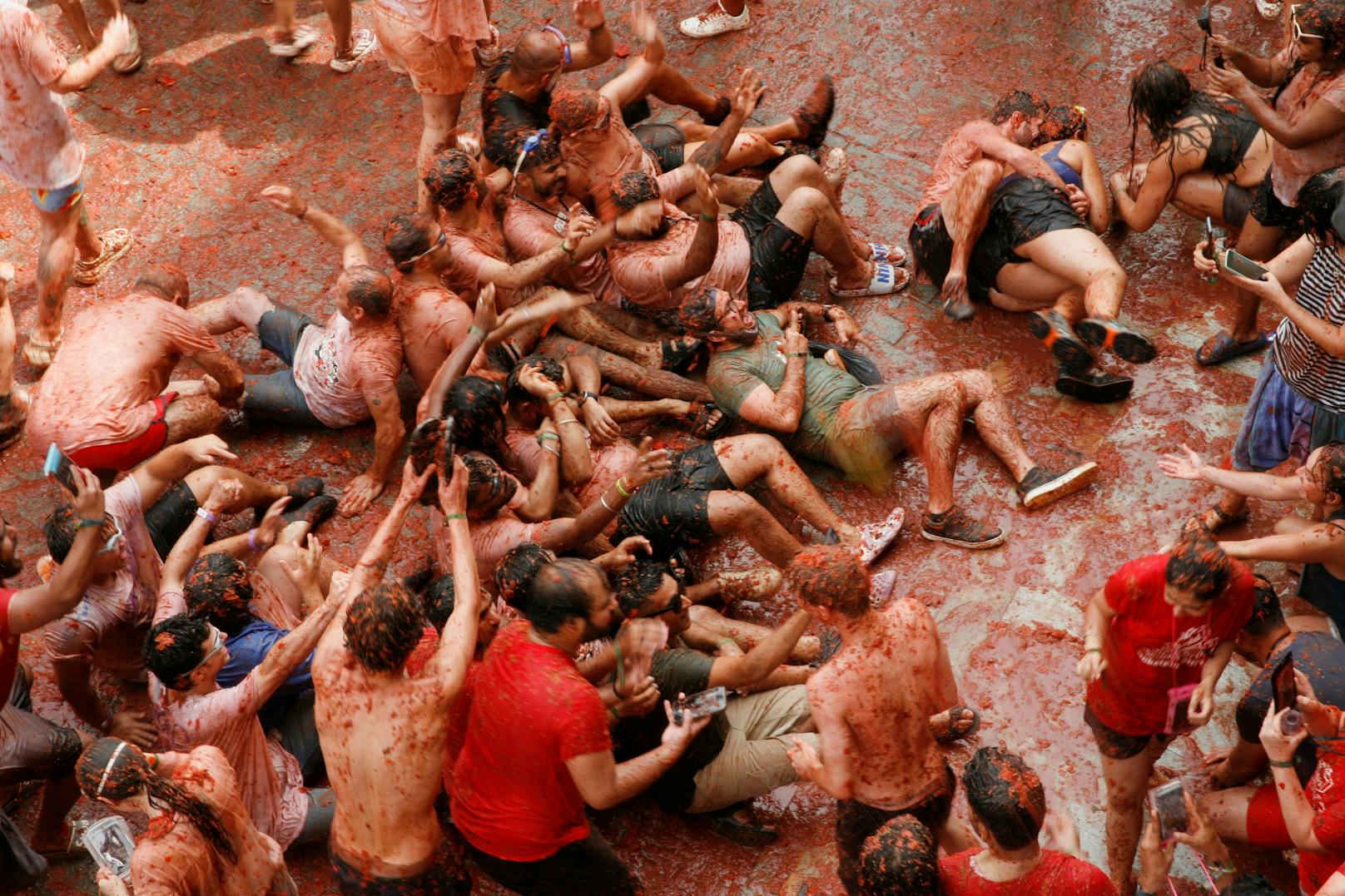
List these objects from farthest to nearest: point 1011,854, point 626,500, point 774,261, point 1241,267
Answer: point 774,261 → point 626,500 → point 1241,267 → point 1011,854

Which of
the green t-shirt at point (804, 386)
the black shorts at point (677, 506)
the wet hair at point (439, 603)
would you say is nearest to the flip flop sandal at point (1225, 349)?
the green t-shirt at point (804, 386)

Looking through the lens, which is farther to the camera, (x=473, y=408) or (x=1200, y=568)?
(x=473, y=408)

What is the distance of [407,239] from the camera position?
6.03 m

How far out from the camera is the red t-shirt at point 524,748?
4.04 meters

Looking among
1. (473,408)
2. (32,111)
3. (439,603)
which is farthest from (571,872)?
(32,111)

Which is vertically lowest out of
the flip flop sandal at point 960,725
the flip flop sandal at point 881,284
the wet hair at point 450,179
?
the flip flop sandal at point 960,725

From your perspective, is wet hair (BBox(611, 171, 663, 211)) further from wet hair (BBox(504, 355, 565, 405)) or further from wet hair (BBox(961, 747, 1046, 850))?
wet hair (BBox(961, 747, 1046, 850))

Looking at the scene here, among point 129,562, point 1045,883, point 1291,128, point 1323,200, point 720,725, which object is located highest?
point 1323,200

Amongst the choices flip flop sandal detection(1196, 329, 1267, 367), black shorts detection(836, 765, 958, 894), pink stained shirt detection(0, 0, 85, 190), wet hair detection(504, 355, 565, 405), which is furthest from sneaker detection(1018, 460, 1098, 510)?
pink stained shirt detection(0, 0, 85, 190)

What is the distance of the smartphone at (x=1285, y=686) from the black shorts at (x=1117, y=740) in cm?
41

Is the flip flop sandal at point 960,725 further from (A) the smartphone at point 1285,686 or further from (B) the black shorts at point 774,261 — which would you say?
(B) the black shorts at point 774,261

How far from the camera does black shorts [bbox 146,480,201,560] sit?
19.1ft

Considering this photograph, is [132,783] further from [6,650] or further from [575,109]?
[575,109]

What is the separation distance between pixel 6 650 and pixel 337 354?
204cm
